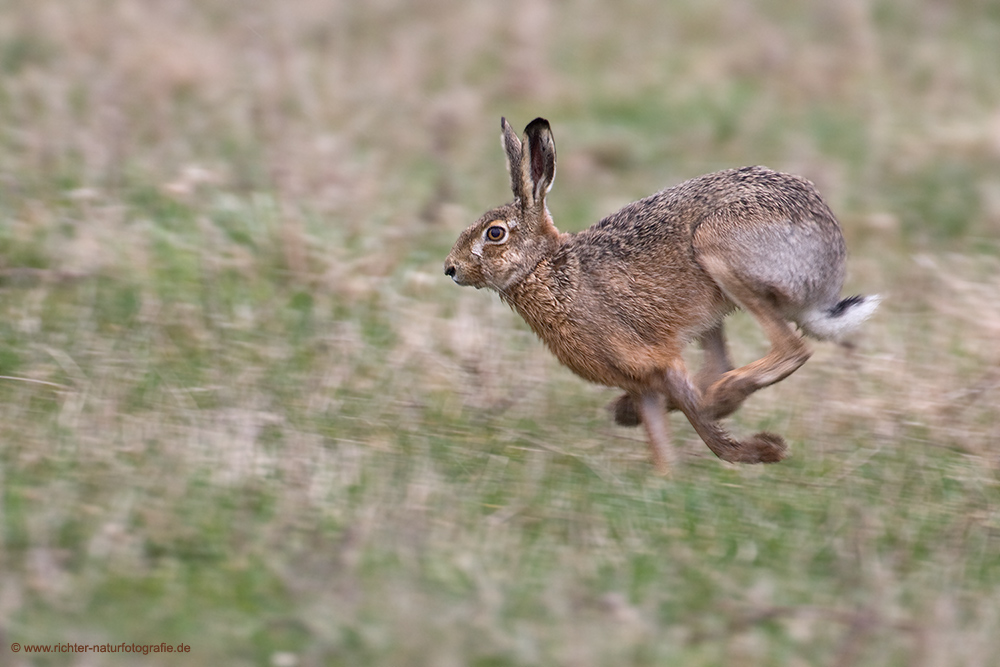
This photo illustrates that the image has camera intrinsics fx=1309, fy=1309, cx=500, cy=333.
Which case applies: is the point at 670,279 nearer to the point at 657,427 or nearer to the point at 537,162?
the point at 657,427

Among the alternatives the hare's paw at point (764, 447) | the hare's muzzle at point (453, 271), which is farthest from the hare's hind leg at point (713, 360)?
the hare's muzzle at point (453, 271)

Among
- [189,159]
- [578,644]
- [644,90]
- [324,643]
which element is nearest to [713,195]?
[578,644]

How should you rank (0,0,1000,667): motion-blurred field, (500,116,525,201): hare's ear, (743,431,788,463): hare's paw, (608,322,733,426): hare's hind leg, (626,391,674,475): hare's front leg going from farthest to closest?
1. (608,322,733,426): hare's hind leg
2. (500,116,525,201): hare's ear
3. (626,391,674,475): hare's front leg
4. (743,431,788,463): hare's paw
5. (0,0,1000,667): motion-blurred field

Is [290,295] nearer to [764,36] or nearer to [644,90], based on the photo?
[644,90]

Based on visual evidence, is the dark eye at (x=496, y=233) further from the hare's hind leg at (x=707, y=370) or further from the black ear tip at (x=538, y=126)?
the hare's hind leg at (x=707, y=370)

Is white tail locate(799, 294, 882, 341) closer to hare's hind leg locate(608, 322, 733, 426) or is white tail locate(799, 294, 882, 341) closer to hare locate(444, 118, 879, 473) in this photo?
hare locate(444, 118, 879, 473)

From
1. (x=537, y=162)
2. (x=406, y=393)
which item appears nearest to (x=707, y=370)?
(x=537, y=162)

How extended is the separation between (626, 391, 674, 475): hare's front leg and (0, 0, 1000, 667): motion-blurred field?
0.30 ft

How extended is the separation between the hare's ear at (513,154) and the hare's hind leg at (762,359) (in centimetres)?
83

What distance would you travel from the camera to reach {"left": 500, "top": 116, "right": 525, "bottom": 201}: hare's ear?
5375mm

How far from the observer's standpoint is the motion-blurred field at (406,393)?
4012mm

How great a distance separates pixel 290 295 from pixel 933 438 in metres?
3.07

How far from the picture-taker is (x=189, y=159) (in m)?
7.94

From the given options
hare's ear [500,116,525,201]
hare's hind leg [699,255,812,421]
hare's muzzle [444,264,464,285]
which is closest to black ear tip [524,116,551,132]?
hare's ear [500,116,525,201]
